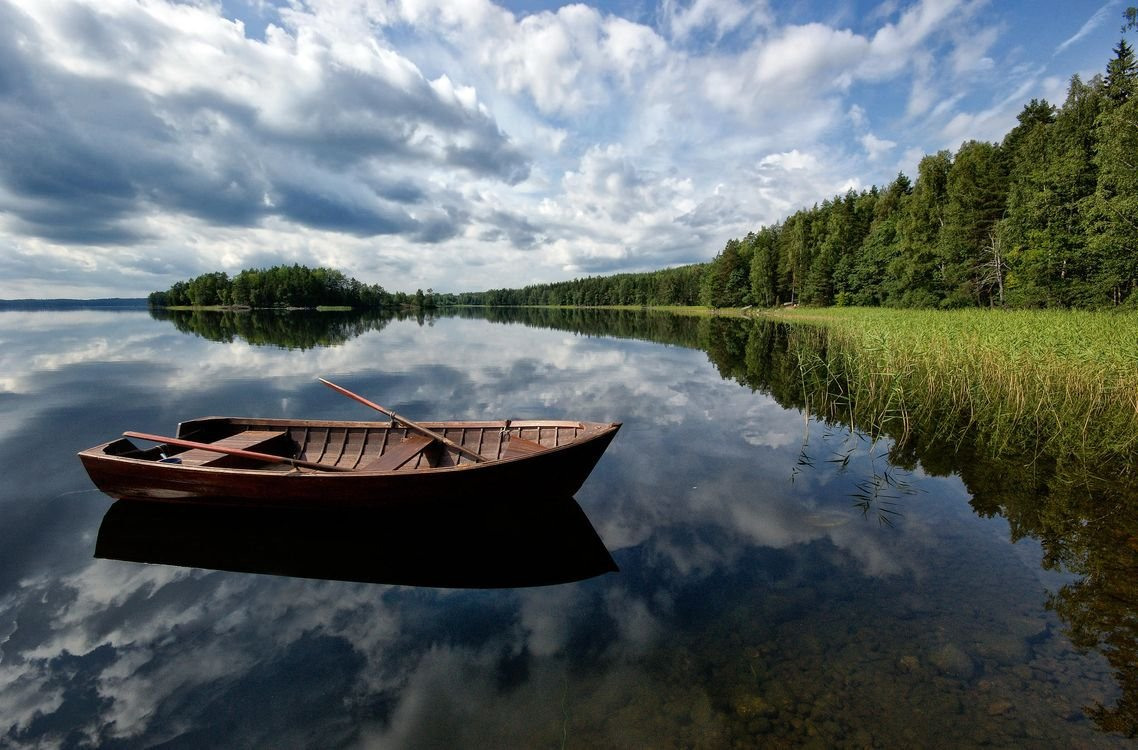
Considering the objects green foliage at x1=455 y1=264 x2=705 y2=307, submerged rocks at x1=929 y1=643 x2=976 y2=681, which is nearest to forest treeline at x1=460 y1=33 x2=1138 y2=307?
submerged rocks at x1=929 y1=643 x2=976 y2=681

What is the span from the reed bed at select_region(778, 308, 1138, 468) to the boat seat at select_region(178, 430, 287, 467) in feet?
51.8

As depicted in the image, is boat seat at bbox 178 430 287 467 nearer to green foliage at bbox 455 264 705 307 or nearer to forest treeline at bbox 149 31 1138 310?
forest treeline at bbox 149 31 1138 310

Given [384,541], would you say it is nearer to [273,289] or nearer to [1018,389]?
[1018,389]

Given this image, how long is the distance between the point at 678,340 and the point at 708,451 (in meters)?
32.9

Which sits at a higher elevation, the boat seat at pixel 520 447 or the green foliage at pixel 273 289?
the green foliage at pixel 273 289

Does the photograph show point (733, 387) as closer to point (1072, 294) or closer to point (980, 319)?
point (980, 319)

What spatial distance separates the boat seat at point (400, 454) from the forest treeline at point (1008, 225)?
3208 cm

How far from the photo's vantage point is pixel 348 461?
10.7m

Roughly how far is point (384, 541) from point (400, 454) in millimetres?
1872

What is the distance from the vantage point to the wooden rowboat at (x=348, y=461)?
327 inches

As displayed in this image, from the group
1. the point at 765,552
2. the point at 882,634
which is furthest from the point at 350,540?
the point at 882,634

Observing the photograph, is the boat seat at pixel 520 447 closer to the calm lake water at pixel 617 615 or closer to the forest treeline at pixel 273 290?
the calm lake water at pixel 617 615

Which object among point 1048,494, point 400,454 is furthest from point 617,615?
point 1048,494

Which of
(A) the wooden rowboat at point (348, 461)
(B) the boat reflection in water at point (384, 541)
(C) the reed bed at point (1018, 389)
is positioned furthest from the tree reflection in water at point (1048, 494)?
(A) the wooden rowboat at point (348, 461)
